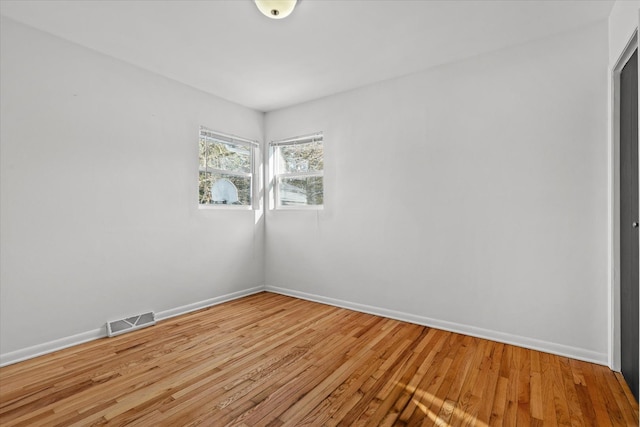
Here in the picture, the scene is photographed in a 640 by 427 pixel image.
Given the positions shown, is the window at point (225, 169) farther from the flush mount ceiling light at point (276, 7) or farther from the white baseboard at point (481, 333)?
the flush mount ceiling light at point (276, 7)

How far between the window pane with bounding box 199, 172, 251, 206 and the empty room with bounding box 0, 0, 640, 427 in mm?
63

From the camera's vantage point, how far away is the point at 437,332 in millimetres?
3027

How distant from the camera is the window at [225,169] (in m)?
3.87

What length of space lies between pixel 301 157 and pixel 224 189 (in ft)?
3.73

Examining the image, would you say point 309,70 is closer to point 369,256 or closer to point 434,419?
point 369,256

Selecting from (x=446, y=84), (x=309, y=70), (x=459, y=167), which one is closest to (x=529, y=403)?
(x=459, y=167)

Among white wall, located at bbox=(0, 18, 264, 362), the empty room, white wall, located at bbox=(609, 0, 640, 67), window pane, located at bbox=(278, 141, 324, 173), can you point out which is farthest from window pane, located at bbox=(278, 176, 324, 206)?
white wall, located at bbox=(609, 0, 640, 67)

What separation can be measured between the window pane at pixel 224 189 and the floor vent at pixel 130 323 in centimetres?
140

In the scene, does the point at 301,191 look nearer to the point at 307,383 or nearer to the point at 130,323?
the point at 130,323

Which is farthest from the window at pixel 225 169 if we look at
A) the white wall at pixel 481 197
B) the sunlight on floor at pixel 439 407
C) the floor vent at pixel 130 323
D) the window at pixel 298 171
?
the sunlight on floor at pixel 439 407

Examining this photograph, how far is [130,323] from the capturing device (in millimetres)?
3092

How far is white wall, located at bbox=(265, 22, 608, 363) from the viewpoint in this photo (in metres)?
2.48

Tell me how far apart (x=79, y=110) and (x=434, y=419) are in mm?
3660

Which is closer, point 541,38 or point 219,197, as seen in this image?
point 541,38
